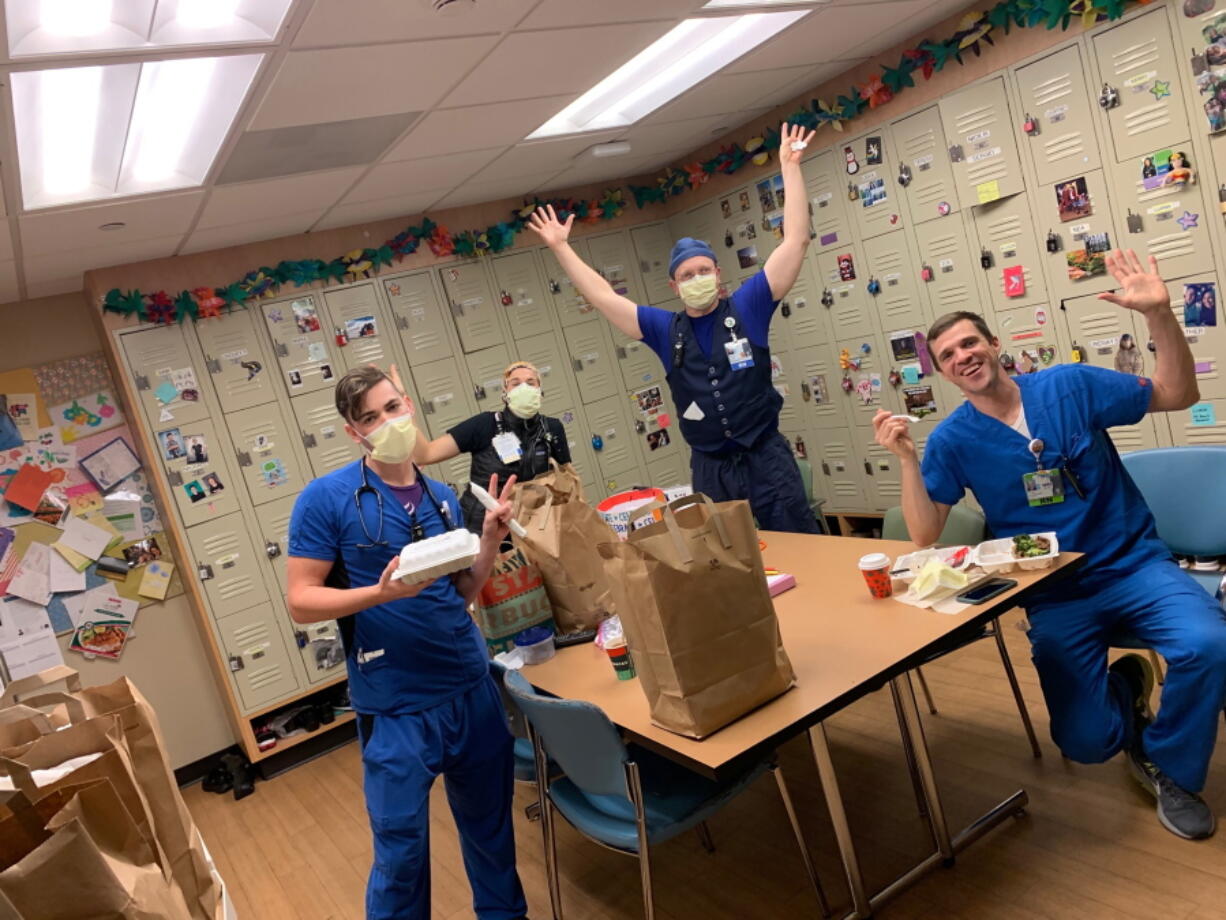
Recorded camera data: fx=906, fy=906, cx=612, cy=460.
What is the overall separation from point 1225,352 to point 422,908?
3632 mm

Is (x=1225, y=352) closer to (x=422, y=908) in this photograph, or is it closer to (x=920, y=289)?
(x=920, y=289)

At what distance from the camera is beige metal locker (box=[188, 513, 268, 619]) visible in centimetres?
467

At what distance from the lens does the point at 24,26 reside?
2217 millimetres

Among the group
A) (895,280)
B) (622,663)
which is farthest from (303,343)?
(622,663)

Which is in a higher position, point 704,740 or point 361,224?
point 361,224

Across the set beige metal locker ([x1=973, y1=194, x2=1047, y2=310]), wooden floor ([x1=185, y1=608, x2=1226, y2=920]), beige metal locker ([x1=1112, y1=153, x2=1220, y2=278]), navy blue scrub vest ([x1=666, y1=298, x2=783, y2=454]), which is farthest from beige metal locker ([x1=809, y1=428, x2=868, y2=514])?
navy blue scrub vest ([x1=666, y1=298, x2=783, y2=454])

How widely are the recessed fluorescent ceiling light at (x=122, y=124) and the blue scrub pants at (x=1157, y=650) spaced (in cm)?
275

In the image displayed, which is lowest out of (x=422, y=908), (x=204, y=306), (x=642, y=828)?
(x=422, y=908)

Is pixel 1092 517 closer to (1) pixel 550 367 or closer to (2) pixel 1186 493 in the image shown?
(2) pixel 1186 493

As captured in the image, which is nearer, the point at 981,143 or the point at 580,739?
the point at 580,739

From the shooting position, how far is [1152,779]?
240cm

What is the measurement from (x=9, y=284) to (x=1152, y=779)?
4.95m

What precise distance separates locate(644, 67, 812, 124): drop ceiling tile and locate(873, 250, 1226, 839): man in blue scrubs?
2.31m

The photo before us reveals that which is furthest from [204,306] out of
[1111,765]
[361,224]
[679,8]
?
[1111,765]
